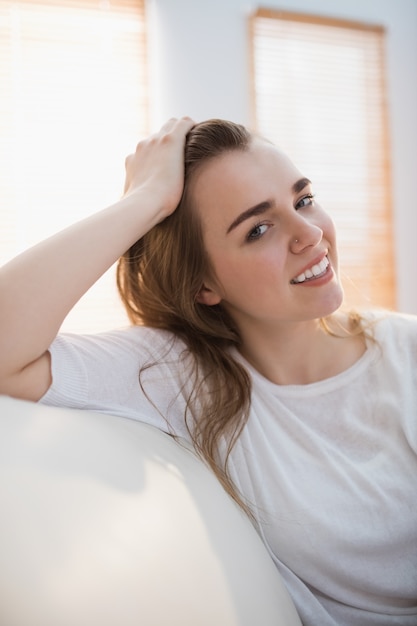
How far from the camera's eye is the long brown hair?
116 cm

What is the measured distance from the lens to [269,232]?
1.21m

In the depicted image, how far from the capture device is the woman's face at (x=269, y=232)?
1.18m

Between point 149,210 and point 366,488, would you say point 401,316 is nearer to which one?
point 366,488

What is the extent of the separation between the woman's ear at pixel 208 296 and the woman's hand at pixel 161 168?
0.20 metres

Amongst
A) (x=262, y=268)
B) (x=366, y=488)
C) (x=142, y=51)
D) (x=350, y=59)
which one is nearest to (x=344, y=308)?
(x=262, y=268)

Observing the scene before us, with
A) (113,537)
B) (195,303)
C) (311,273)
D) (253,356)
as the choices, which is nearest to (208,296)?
(195,303)

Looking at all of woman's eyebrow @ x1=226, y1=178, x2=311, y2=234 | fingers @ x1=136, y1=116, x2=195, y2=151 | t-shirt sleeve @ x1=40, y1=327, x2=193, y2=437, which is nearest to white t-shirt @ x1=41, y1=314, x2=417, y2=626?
t-shirt sleeve @ x1=40, y1=327, x2=193, y2=437

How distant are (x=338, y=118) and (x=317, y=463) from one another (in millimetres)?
3048

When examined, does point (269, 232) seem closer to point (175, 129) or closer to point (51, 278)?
point (175, 129)

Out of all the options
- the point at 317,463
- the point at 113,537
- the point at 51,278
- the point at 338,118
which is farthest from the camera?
the point at 338,118

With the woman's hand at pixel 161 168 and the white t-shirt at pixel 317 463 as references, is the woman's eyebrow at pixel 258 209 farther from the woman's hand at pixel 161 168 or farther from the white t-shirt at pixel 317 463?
the white t-shirt at pixel 317 463

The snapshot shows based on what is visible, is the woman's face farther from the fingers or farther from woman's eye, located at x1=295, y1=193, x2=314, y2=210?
the fingers

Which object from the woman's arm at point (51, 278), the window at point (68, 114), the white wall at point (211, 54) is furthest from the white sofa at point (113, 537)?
the white wall at point (211, 54)

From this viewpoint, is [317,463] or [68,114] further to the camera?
[68,114]
